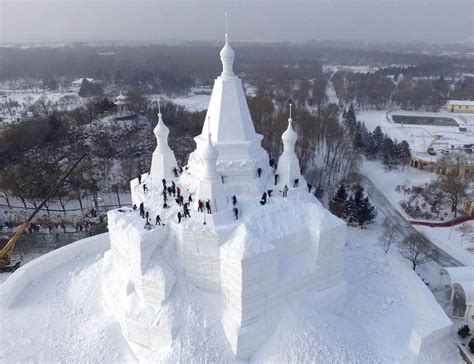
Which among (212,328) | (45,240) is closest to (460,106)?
(212,328)

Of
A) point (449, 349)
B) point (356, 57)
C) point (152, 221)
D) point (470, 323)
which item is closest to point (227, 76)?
point (152, 221)

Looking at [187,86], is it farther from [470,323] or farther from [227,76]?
[470,323]

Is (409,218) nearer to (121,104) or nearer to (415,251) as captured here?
(415,251)

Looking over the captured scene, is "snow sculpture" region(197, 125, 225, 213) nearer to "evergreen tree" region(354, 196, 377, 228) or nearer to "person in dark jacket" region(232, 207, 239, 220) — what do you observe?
"person in dark jacket" region(232, 207, 239, 220)

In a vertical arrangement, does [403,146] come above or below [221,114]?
below

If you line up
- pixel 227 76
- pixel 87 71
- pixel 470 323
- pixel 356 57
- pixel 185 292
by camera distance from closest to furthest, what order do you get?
pixel 185 292
pixel 227 76
pixel 470 323
pixel 87 71
pixel 356 57
